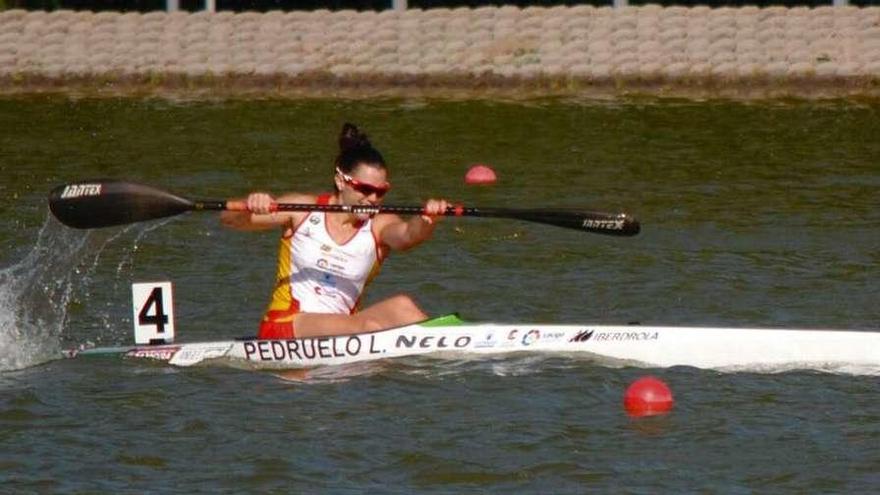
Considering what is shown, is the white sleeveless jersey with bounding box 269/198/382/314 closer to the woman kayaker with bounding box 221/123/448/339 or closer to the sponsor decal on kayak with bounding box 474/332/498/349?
the woman kayaker with bounding box 221/123/448/339

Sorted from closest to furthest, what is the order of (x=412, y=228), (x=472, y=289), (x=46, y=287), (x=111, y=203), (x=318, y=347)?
(x=412, y=228) → (x=318, y=347) → (x=111, y=203) → (x=46, y=287) → (x=472, y=289)

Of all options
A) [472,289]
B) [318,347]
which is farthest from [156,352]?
[472,289]

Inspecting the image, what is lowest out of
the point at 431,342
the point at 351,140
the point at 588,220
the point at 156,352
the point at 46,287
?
the point at 46,287

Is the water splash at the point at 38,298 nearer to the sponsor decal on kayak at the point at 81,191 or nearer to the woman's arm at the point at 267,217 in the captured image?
the sponsor decal on kayak at the point at 81,191

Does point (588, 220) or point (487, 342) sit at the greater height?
point (588, 220)

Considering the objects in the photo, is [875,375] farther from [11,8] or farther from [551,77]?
[11,8]

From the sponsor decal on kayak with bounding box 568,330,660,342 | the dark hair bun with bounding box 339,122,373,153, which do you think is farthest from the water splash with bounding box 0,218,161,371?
the sponsor decal on kayak with bounding box 568,330,660,342

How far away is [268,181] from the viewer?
18.2m

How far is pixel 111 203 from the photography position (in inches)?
460

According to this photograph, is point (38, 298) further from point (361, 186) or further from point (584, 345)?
point (584, 345)

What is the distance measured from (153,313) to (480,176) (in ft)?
23.3

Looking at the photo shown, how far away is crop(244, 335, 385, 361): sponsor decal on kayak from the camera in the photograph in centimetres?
1095

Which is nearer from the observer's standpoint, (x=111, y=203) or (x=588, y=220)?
(x=588, y=220)

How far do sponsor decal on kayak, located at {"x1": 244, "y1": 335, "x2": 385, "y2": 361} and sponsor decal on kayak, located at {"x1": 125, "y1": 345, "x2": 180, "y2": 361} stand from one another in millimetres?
515
